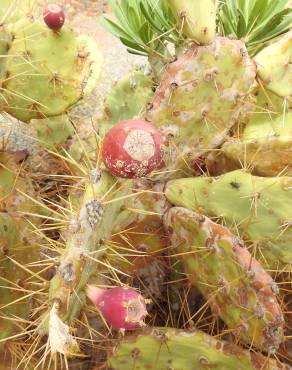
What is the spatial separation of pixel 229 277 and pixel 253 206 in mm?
182

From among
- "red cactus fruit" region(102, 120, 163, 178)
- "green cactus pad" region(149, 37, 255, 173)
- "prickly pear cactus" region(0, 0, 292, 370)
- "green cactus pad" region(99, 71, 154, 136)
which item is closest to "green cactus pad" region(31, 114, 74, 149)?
"prickly pear cactus" region(0, 0, 292, 370)

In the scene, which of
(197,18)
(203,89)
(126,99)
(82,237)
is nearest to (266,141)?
(203,89)

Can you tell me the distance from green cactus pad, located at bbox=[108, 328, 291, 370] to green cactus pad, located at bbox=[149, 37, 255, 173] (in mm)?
479


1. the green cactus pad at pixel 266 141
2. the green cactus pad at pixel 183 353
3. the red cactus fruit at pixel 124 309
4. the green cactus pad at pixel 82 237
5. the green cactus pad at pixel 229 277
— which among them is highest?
the green cactus pad at pixel 82 237

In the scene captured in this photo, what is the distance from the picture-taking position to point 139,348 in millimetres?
1560

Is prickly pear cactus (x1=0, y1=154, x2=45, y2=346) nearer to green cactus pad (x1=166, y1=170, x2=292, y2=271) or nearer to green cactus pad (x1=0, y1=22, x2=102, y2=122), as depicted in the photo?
green cactus pad (x1=0, y1=22, x2=102, y2=122)

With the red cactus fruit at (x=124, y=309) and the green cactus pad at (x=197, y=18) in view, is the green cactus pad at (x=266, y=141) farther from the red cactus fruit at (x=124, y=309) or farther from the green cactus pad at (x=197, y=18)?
the red cactus fruit at (x=124, y=309)

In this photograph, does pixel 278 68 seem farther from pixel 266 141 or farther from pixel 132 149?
pixel 132 149

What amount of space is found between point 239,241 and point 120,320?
1.32 feet

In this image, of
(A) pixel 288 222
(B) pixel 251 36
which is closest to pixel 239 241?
(A) pixel 288 222

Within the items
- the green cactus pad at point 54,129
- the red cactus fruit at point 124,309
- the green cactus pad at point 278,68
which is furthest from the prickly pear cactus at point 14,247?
the green cactus pad at point 278,68

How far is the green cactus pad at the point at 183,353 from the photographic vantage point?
1.55 meters

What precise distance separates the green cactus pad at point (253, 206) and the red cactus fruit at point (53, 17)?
1.94 ft

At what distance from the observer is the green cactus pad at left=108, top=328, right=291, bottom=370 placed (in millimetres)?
1549
